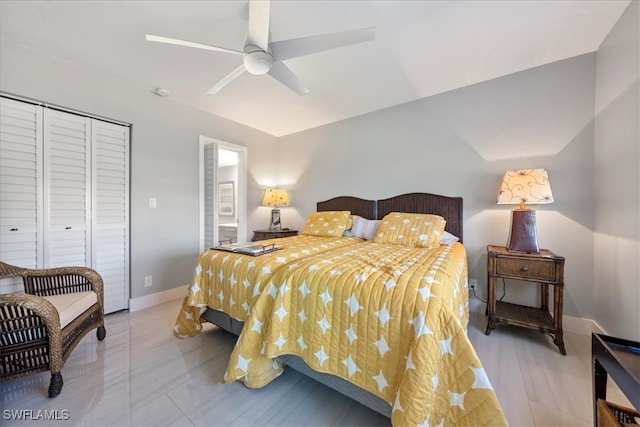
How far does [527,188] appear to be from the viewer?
201 cm

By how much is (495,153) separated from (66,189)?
4.19m

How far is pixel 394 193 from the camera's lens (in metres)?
3.08

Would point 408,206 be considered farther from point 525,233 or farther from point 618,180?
point 618,180

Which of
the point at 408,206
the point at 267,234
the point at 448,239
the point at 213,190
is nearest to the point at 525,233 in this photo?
the point at 448,239

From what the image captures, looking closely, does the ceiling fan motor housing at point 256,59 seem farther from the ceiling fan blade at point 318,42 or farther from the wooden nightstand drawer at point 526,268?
the wooden nightstand drawer at point 526,268

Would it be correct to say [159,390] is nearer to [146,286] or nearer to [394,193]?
[146,286]

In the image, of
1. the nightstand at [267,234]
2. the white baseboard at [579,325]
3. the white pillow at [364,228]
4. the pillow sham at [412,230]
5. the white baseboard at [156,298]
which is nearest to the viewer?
the white baseboard at [579,325]

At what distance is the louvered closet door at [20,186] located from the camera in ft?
6.29

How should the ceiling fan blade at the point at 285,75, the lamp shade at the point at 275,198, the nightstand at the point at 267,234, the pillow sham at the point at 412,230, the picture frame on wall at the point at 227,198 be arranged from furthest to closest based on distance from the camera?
1. the picture frame on wall at the point at 227,198
2. the lamp shade at the point at 275,198
3. the nightstand at the point at 267,234
4. the pillow sham at the point at 412,230
5. the ceiling fan blade at the point at 285,75

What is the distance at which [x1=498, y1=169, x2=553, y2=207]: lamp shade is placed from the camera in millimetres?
1963

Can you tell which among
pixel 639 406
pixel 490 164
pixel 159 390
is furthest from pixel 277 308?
pixel 490 164

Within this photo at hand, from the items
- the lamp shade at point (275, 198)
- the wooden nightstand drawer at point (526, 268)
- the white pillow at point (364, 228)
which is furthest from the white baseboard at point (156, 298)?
the wooden nightstand drawer at point (526, 268)

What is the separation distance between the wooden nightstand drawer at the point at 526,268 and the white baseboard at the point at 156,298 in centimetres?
347

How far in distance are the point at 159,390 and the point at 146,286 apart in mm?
1645
